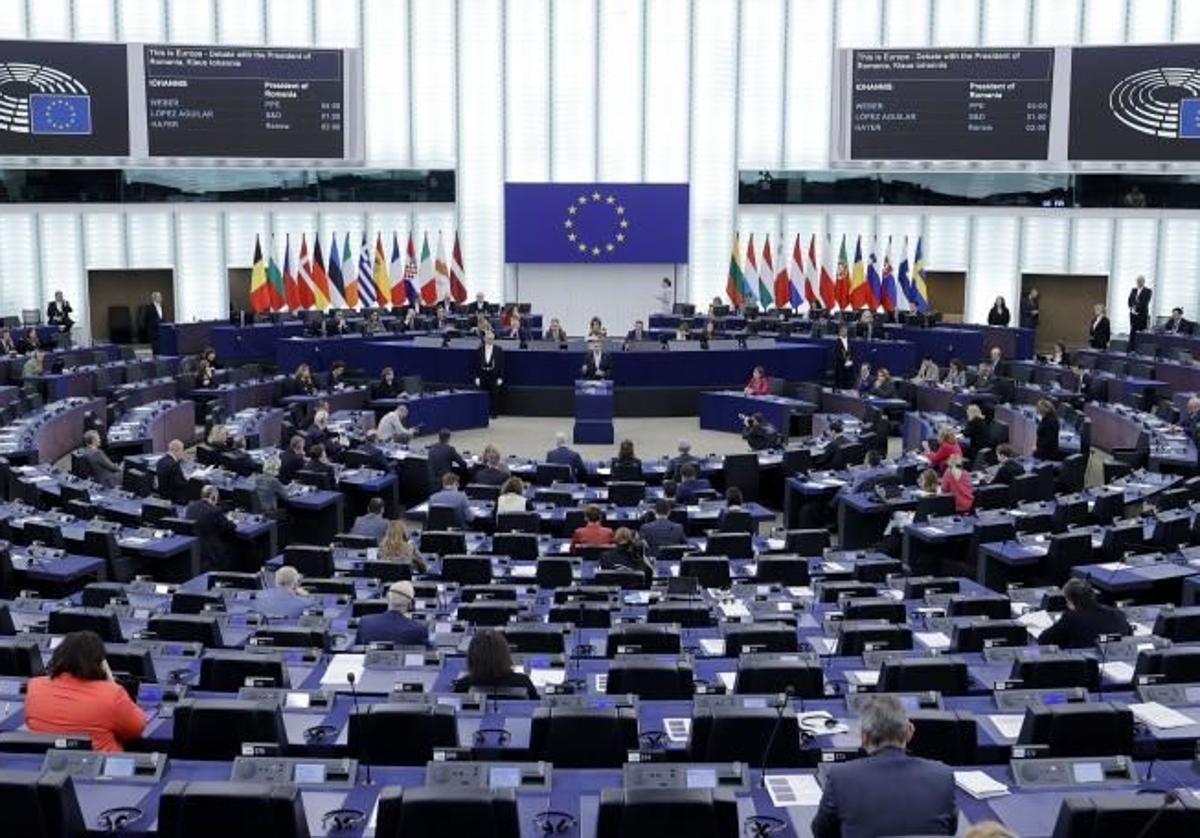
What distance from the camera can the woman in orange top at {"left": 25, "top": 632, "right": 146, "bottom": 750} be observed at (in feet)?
24.3

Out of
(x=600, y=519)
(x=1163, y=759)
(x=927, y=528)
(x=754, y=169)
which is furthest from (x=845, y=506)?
(x=754, y=169)

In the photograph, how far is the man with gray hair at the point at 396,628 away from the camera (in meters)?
9.71

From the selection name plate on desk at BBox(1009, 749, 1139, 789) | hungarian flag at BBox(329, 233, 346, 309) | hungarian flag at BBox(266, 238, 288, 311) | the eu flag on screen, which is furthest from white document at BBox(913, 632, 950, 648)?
the eu flag on screen

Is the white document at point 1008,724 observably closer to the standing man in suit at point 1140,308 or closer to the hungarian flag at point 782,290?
the hungarian flag at point 782,290

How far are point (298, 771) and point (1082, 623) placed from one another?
5810mm

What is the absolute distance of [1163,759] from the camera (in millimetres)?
7652

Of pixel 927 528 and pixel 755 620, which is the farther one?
pixel 927 528

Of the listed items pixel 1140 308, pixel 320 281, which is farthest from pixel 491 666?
pixel 1140 308

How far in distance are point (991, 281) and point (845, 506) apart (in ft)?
73.8

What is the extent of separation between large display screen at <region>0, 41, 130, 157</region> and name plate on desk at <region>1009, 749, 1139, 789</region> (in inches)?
1136

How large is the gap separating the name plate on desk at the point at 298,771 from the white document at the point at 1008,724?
3.51 meters

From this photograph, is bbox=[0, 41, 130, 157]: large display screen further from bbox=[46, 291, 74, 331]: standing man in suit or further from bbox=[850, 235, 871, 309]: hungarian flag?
bbox=[850, 235, 871, 309]: hungarian flag

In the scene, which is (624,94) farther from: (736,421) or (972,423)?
(972,423)

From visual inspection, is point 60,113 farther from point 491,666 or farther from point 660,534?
point 491,666
